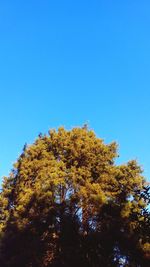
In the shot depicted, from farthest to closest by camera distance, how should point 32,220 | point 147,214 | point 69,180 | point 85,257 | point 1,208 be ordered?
point 1,208 < point 69,180 < point 32,220 < point 85,257 < point 147,214

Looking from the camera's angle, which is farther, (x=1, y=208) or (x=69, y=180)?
(x=1, y=208)

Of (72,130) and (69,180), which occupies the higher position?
(72,130)

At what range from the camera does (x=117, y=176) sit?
19.9m

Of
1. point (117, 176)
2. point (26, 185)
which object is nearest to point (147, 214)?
point (117, 176)

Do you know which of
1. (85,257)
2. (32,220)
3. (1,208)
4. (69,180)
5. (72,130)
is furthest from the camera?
(72,130)

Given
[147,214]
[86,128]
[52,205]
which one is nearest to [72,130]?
[86,128]

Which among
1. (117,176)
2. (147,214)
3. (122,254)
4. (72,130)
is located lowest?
(147,214)

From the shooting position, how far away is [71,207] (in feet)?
59.1

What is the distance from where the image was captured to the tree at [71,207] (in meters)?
16.4

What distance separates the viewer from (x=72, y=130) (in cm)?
2212

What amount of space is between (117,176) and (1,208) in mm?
7969

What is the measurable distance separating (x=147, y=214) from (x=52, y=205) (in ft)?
34.4

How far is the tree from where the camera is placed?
16.4 metres

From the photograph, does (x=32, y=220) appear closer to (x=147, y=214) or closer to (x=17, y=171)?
(x=17, y=171)
